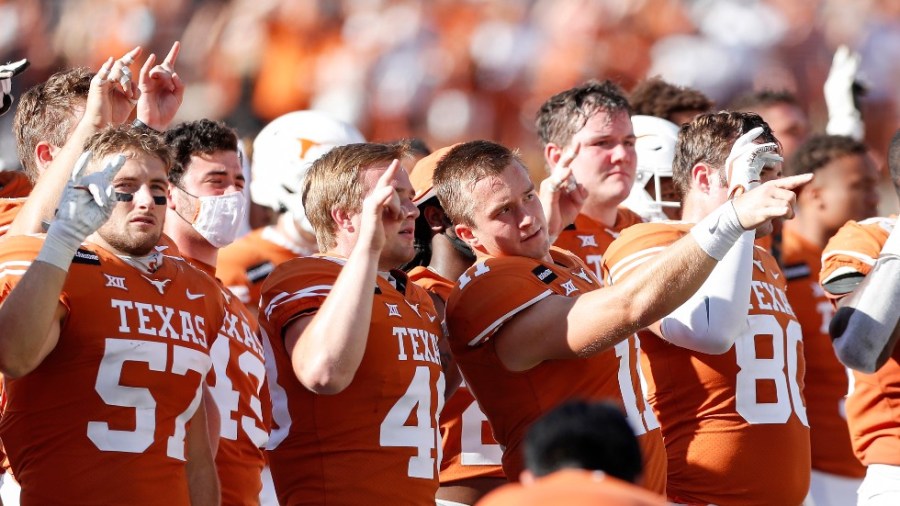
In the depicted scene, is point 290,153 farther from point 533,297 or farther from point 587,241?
point 533,297

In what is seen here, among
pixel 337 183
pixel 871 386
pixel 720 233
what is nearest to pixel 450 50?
pixel 871 386

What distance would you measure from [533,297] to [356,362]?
0.62 meters

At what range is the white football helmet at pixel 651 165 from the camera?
20.5 ft

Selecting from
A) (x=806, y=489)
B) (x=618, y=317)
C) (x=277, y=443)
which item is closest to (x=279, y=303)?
(x=277, y=443)

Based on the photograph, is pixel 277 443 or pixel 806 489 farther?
pixel 806 489

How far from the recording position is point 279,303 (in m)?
4.11

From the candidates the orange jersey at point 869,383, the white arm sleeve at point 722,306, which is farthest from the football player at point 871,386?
the white arm sleeve at point 722,306

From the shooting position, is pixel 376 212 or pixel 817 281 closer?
pixel 376 212

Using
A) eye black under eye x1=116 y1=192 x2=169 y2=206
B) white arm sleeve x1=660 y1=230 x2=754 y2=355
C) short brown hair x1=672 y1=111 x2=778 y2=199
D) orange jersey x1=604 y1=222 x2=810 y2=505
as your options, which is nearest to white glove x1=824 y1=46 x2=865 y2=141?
short brown hair x1=672 y1=111 x2=778 y2=199

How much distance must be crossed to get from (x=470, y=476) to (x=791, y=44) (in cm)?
662

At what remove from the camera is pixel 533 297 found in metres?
4.20

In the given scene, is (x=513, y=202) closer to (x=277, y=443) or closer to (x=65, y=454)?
(x=277, y=443)

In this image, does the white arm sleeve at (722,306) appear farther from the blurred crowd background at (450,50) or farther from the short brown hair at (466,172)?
the blurred crowd background at (450,50)

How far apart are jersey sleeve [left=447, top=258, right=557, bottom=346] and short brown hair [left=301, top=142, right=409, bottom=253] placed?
408 mm
